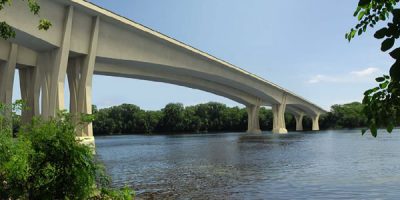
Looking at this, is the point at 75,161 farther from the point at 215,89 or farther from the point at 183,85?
the point at 215,89

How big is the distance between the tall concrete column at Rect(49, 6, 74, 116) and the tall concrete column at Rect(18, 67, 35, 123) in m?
7.20

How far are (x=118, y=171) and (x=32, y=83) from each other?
91.3ft

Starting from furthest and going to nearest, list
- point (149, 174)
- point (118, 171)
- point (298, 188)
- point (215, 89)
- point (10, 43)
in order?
point (215, 89)
point (10, 43)
point (118, 171)
point (149, 174)
point (298, 188)

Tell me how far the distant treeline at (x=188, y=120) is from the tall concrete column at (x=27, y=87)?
311 feet

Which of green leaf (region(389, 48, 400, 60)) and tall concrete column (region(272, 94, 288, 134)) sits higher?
tall concrete column (region(272, 94, 288, 134))

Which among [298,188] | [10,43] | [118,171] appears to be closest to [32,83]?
[10,43]

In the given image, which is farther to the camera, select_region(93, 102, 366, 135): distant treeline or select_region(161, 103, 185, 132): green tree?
select_region(93, 102, 366, 135): distant treeline

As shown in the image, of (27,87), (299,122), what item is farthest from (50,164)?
(299,122)

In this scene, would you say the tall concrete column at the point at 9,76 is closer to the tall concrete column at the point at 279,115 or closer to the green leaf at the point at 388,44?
the green leaf at the point at 388,44

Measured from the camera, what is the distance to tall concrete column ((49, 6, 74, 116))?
132ft

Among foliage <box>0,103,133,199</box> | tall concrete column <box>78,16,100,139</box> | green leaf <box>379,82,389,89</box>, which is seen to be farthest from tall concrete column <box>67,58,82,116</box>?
green leaf <box>379,82,389,89</box>

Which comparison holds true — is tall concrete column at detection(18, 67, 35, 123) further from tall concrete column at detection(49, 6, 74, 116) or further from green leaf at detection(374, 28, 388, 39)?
green leaf at detection(374, 28, 388, 39)

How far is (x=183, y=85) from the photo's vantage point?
7750cm

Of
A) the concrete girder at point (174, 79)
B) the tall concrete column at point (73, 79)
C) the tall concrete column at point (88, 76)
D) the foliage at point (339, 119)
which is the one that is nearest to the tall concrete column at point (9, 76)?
the tall concrete column at point (73, 79)
